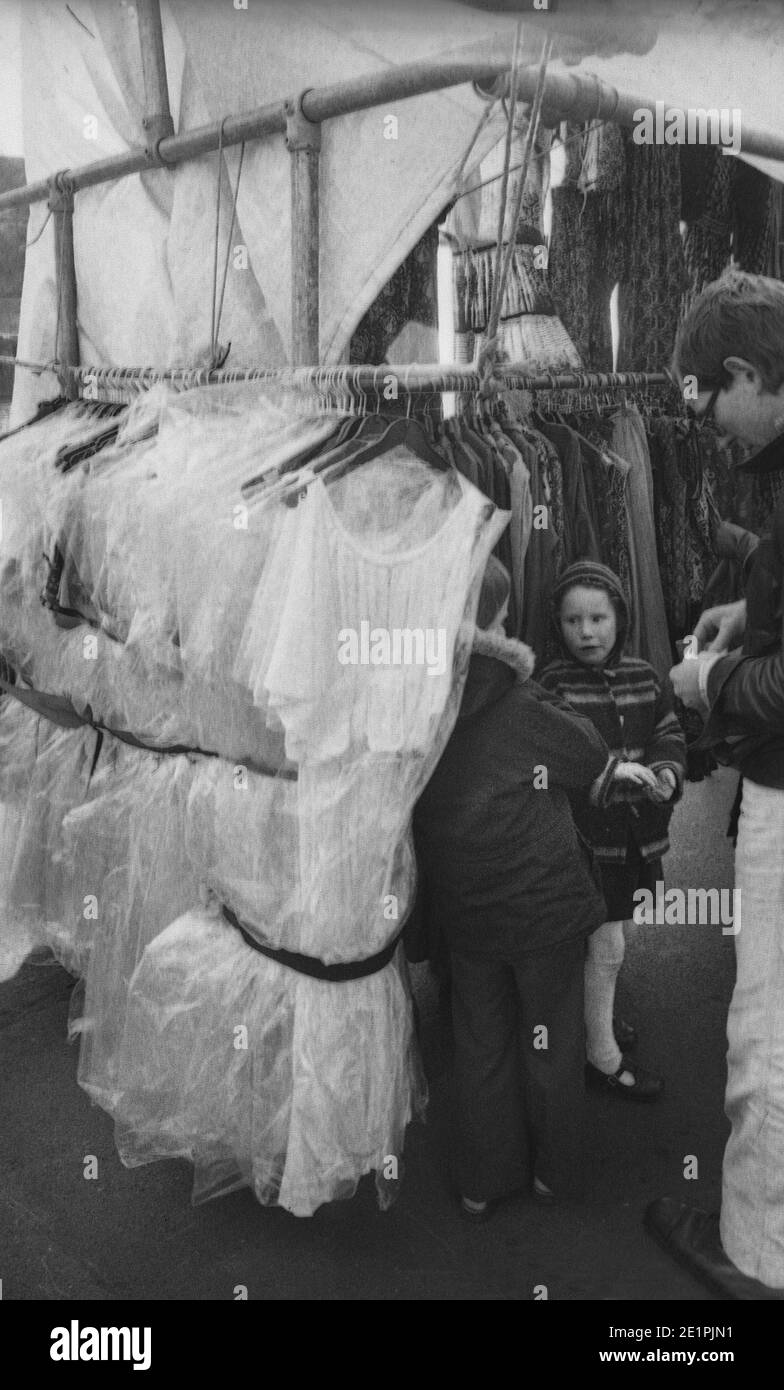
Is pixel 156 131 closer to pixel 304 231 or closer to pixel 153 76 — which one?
pixel 153 76

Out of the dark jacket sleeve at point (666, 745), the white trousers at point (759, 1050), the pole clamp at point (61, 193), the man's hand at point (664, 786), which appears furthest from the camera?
the pole clamp at point (61, 193)

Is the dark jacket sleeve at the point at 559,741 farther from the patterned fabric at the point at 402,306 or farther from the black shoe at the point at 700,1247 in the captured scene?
the patterned fabric at the point at 402,306

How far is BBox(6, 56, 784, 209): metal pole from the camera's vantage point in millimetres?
2268

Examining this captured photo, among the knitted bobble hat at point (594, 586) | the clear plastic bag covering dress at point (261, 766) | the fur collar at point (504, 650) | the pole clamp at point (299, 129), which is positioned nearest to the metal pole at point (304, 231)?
Result: the pole clamp at point (299, 129)

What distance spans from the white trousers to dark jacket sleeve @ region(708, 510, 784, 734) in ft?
0.45

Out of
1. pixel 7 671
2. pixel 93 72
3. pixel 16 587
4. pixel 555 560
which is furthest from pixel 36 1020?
pixel 93 72

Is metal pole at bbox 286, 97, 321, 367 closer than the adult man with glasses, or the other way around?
the adult man with glasses

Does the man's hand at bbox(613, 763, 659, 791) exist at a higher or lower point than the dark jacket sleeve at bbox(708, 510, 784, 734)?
lower

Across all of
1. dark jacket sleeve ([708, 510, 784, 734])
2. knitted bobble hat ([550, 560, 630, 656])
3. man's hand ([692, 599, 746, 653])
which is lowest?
dark jacket sleeve ([708, 510, 784, 734])

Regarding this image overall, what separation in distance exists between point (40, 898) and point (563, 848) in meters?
1.65

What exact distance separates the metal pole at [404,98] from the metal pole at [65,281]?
26cm

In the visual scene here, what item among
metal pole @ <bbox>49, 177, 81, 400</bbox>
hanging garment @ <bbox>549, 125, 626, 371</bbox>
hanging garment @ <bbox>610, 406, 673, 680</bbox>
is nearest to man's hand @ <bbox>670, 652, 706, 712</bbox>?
hanging garment @ <bbox>610, 406, 673, 680</bbox>

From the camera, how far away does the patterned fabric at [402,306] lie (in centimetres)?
301

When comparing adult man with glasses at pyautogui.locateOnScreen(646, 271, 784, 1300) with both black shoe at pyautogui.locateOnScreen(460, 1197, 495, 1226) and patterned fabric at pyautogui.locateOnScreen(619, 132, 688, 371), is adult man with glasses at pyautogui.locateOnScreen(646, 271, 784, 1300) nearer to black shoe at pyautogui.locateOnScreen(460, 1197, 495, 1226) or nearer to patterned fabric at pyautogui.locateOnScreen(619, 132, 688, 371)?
black shoe at pyautogui.locateOnScreen(460, 1197, 495, 1226)
